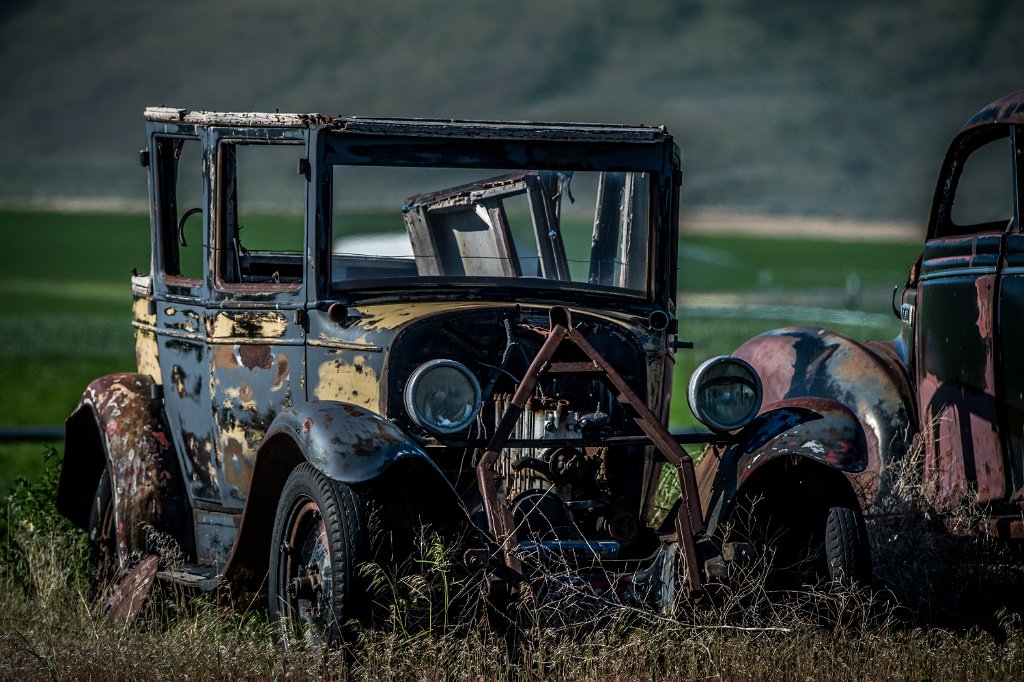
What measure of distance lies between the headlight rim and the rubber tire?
1534 mm

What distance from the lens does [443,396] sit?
18.7 ft

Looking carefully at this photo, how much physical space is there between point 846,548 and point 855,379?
8.69 feet

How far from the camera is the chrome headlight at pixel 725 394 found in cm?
596

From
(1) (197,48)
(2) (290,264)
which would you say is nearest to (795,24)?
(1) (197,48)

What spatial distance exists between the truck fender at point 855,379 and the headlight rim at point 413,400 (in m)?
2.88

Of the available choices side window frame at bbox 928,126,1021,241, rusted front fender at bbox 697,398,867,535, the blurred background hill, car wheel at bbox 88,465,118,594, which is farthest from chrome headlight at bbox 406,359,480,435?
the blurred background hill

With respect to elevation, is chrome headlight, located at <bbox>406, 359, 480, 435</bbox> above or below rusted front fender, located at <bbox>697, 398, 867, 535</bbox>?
above

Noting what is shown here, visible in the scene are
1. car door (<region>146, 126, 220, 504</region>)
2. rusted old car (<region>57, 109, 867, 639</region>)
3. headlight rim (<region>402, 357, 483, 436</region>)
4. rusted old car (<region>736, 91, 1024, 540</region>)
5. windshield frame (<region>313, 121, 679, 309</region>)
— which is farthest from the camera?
rusted old car (<region>736, 91, 1024, 540</region>)

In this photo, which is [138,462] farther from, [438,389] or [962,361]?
[962,361]

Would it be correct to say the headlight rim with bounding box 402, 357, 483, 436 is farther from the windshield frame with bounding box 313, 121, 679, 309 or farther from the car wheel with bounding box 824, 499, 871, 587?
the car wheel with bounding box 824, 499, 871, 587

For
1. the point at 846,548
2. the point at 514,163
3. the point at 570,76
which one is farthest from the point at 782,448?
the point at 570,76

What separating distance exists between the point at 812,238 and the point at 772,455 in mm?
86943

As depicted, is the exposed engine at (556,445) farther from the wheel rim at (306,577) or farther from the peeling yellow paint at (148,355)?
the peeling yellow paint at (148,355)

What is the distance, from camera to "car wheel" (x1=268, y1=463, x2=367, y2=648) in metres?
5.32
